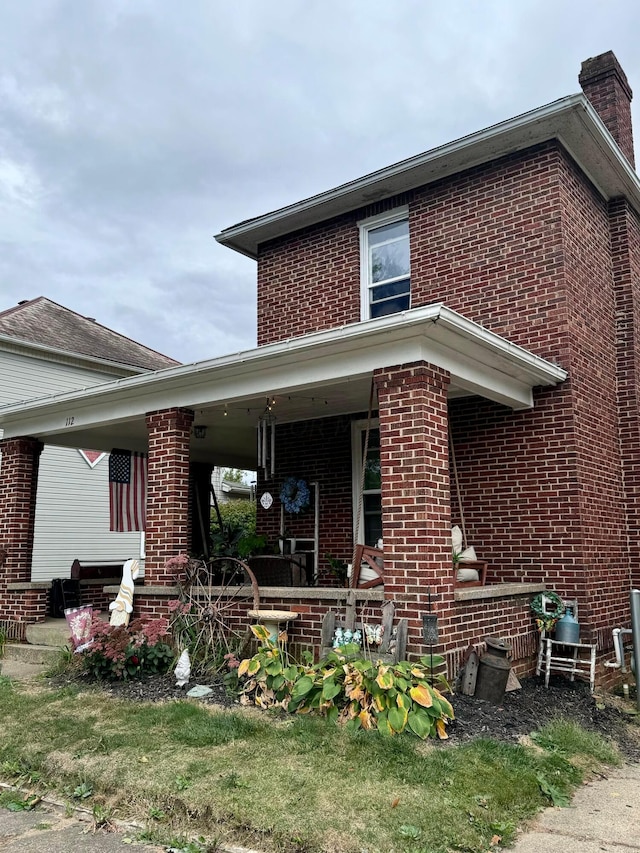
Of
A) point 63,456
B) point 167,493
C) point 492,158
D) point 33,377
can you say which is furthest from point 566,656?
point 33,377

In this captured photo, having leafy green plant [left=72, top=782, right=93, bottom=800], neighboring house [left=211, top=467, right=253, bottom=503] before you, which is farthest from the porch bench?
neighboring house [left=211, top=467, right=253, bottom=503]

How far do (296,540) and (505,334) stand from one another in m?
4.05

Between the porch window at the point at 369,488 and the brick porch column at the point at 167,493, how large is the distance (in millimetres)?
2346

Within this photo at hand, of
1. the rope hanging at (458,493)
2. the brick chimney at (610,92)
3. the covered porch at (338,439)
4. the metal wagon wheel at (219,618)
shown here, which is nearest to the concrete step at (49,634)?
the covered porch at (338,439)

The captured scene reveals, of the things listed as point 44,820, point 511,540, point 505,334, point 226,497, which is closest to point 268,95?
point 505,334

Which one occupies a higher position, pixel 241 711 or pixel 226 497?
pixel 226 497

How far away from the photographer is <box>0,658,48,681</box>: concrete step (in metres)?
7.60

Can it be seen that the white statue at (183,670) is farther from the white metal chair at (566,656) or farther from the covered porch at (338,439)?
the white metal chair at (566,656)

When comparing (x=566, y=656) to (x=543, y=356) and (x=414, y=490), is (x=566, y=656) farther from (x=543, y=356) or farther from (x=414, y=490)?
(x=543, y=356)

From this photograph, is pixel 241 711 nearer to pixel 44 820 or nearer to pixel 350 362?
pixel 44 820

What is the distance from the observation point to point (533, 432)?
26.2 ft

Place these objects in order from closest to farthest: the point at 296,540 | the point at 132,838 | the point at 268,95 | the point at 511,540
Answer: the point at 132,838 → the point at 511,540 → the point at 296,540 → the point at 268,95

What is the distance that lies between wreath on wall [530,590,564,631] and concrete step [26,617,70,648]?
5.51 meters

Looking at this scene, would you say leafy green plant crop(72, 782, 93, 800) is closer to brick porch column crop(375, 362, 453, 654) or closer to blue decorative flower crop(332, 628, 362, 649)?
blue decorative flower crop(332, 628, 362, 649)
